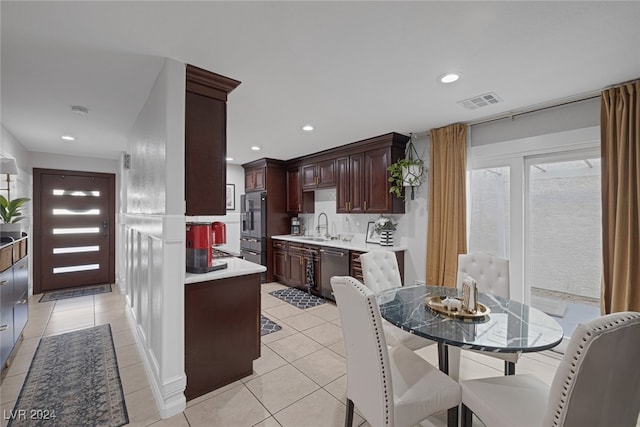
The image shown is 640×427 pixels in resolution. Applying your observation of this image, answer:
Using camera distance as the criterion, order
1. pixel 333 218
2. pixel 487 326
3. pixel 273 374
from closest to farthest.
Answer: pixel 487 326 < pixel 273 374 < pixel 333 218

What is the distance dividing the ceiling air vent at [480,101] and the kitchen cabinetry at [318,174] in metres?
2.31

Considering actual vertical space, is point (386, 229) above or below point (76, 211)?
below

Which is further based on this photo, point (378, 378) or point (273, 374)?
point (273, 374)

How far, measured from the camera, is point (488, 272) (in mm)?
2447

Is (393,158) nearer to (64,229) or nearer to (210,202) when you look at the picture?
(210,202)

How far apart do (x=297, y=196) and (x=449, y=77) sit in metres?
3.70

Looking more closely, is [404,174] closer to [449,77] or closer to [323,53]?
[449,77]

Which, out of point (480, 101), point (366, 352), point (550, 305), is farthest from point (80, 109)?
point (550, 305)

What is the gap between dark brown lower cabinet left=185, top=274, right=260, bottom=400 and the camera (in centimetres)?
205

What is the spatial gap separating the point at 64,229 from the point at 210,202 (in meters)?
4.59

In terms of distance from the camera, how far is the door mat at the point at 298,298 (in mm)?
4242

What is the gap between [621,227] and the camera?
230 centimetres

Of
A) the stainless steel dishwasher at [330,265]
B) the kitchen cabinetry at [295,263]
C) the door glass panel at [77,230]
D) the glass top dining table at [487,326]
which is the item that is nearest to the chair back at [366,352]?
Result: the glass top dining table at [487,326]

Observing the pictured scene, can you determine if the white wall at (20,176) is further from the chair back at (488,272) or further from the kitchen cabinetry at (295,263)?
the chair back at (488,272)
